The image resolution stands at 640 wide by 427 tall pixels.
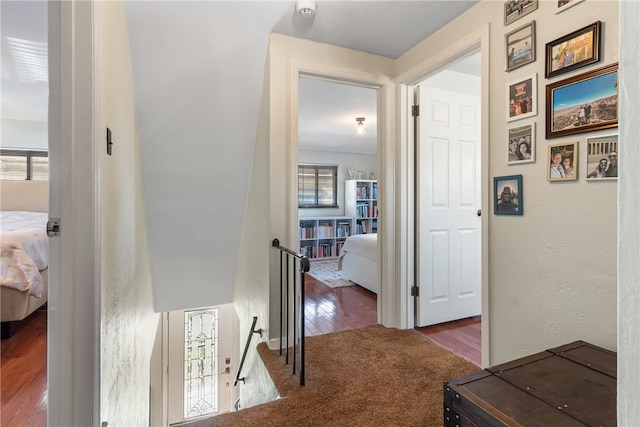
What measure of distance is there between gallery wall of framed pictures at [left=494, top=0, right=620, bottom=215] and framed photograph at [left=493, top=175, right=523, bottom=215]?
11mm

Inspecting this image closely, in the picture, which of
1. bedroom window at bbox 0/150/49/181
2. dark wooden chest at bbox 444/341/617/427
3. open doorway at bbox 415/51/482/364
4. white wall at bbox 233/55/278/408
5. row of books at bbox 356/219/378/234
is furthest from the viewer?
row of books at bbox 356/219/378/234

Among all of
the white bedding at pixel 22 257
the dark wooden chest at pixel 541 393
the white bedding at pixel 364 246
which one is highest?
the white bedding at pixel 22 257

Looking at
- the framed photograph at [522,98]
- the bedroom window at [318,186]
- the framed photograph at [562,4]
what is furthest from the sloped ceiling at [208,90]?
the bedroom window at [318,186]

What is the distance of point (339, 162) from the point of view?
268 inches

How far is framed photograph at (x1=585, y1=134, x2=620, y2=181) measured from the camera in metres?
1.27

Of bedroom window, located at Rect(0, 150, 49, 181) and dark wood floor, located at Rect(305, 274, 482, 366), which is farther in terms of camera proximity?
bedroom window, located at Rect(0, 150, 49, 181)

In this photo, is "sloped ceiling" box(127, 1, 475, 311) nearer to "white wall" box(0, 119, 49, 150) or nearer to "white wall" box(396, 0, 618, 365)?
"white wall" box(396, 0, 618, 365)

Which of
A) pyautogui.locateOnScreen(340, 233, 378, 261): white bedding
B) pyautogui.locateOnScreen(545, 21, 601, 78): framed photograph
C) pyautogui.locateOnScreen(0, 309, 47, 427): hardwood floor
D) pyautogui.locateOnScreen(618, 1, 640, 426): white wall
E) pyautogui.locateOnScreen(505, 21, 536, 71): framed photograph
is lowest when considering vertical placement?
pyautogui.locateOnScreen(0, 309, 47, 427): hardwood floor

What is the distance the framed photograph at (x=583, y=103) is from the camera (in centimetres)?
128

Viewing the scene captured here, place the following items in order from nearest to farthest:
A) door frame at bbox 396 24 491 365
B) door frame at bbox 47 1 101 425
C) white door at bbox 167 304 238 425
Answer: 1. door frame at bbox 47 1 101 425
2. door frame at bbox 396 24 491 365
3. white door at bbox 167 304 238 425

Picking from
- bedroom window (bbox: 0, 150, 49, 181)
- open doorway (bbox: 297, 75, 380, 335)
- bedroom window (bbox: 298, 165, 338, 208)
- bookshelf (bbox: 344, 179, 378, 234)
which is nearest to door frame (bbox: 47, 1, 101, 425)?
open doorway (bbox: 297, 75, 380, 335)

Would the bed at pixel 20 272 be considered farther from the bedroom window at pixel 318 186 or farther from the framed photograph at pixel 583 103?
the bedroom window at pixel 318 186

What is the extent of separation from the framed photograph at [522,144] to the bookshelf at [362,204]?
4.87 m

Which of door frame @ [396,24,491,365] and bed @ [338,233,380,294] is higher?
door frame @ [396,24,491,365]
